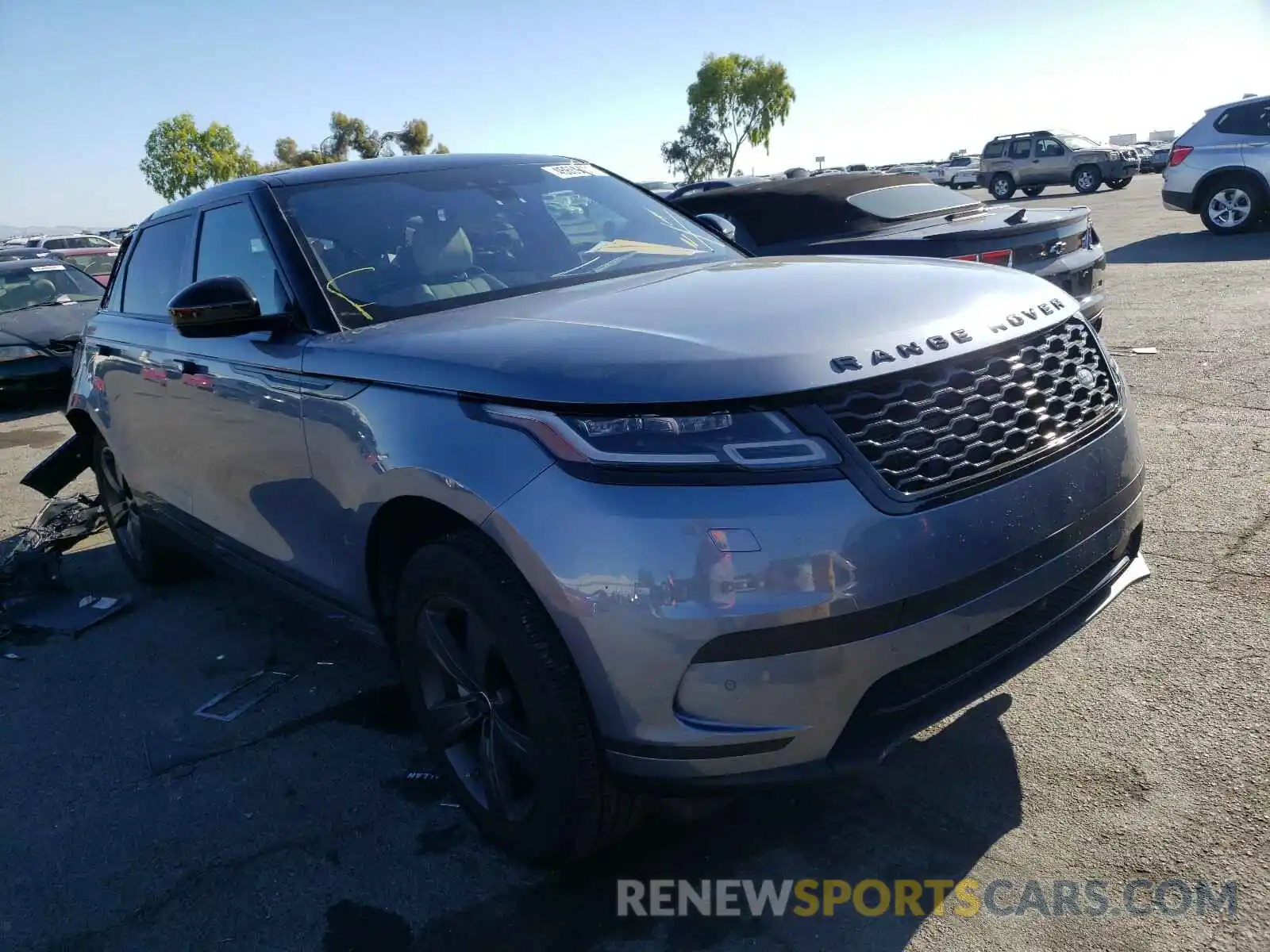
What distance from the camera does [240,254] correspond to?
359 cm

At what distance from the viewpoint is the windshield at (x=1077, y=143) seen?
99.7 ft

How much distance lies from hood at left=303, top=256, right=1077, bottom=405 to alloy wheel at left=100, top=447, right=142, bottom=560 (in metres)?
2.64

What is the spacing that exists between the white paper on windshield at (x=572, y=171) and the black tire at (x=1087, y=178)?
1201 inches

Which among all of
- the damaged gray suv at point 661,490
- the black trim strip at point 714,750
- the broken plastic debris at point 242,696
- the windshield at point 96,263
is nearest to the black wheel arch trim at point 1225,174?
the damaged gray suv at point 661,490

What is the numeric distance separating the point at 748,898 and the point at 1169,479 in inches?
134

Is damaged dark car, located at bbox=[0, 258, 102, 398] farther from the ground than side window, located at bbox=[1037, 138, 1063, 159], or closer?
closer

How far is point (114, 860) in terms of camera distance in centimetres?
286

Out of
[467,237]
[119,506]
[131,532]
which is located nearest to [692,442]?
[467,237]

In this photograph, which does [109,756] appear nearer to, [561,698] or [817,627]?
[561,698]

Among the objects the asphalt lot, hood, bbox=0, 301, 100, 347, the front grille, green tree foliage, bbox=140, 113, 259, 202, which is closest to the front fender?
the asphalt lot

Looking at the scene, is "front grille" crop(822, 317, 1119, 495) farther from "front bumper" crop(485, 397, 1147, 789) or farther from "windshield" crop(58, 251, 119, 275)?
"windshield" crop(58, 251, 119, 275)

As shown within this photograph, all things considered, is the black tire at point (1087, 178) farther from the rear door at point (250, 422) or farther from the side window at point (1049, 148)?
the rear door at point (250, 422)

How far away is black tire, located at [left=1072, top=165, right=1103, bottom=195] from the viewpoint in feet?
99.3

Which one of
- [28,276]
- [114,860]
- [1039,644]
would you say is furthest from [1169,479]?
[28,276]
